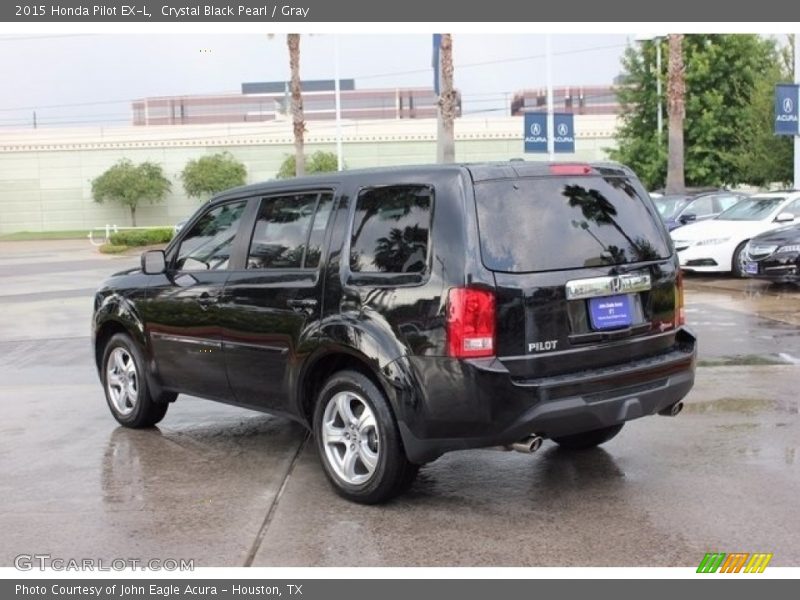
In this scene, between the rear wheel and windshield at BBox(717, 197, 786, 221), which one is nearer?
the rear wheel

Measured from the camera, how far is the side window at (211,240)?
20.5ft

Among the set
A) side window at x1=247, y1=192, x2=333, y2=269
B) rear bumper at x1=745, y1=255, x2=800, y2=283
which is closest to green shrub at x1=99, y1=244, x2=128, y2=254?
rear bumper at x1=745, y1=255, x2=800, y2=283

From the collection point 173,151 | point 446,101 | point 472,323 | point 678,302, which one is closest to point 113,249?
point 446,101

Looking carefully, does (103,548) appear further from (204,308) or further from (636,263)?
(636,263)

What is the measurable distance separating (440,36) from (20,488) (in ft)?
69.2

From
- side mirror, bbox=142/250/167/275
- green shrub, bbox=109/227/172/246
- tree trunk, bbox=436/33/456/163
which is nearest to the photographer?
side mirror, bbox=142/250/167/275

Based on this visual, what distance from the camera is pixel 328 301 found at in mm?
5270

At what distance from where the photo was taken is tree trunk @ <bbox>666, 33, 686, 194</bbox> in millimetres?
24844

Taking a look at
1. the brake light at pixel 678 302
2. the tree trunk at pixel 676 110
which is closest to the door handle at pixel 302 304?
the brake light at pixel 678 302

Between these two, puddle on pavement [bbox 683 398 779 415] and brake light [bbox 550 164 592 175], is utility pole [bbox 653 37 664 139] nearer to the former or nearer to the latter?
puddle on pavement [bbox 683 398 779 415]

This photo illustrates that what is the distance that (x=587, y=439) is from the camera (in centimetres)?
613

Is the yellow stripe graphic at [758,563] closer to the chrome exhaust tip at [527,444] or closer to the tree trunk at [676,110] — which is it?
the chrome exhaust tip at [527,444]

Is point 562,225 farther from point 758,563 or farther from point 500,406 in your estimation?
point 758,563

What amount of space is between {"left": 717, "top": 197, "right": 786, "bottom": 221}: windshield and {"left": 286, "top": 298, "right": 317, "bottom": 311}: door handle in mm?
13058
